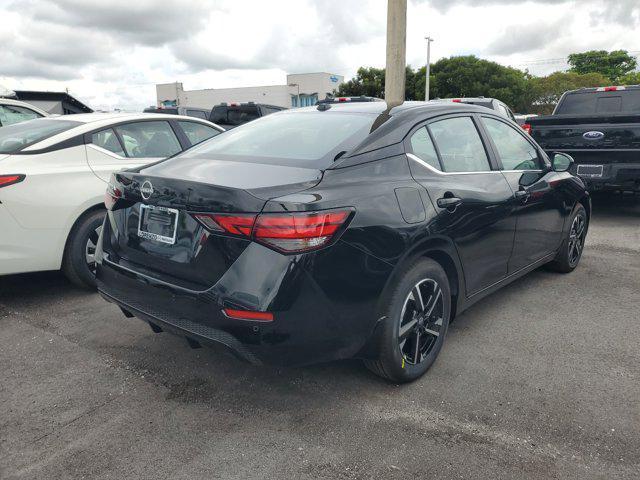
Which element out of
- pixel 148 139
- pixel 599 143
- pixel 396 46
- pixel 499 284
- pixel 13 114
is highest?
Result: pixel 396 46

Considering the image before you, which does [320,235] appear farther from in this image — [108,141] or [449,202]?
[108,141]

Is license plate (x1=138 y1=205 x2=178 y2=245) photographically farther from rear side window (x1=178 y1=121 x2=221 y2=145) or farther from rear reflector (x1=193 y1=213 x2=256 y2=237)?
rear side window (x1=178 y1=121 x2=221 y2=145)

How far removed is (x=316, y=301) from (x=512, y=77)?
43211 millimetres

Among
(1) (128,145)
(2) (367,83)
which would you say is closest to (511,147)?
(1) (128,145)

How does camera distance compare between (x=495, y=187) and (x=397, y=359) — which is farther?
(x=495, y=187)

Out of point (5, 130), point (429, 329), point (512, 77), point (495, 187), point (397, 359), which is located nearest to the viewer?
point (397, 359)

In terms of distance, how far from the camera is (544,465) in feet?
7.50

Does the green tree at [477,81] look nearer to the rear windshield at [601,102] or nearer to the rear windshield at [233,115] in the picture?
the rear windshield at [233,115]

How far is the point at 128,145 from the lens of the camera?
193 inches

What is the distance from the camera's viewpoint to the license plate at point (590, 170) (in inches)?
274

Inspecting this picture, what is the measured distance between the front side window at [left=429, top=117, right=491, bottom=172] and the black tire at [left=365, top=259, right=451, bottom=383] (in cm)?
73

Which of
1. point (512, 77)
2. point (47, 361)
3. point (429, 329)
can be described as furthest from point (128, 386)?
point (512, 77)

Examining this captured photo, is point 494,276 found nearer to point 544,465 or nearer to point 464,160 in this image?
point 464,160

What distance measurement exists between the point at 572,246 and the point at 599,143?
258cm
